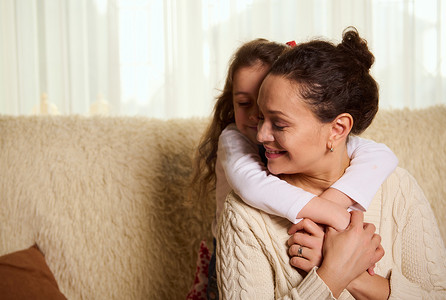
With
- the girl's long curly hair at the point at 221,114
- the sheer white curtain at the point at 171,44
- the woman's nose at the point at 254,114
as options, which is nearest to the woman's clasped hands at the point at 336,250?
the woman's nose at the point at 254,114

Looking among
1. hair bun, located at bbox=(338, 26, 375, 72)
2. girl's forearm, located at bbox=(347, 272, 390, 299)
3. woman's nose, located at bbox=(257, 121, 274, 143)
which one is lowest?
girl's forearm, located at bbox=(347, 272, 390, 299)

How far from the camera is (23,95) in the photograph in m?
3.23

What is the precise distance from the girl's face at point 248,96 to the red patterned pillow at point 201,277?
1.84 ft

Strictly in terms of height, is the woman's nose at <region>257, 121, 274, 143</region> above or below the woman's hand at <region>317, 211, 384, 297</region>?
above

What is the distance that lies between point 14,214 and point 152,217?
A: 54 centimetres

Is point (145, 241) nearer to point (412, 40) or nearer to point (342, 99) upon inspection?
point (342, 99)

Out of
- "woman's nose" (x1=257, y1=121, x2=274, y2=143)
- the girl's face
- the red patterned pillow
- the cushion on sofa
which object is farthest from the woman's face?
the cushion on sofa

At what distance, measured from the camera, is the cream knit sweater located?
1.19 metres

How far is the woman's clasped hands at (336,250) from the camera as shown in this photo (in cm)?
112

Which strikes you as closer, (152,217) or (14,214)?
(14,214)

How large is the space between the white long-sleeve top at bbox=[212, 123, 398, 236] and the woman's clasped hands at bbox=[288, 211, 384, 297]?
0.21ft

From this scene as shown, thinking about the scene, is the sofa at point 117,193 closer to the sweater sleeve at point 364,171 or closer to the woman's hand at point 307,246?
the sweater sleeve at point 364,171

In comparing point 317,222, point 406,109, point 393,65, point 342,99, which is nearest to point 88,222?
point 317,222

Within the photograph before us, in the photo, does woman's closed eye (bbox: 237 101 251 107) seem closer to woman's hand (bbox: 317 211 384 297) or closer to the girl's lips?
the girl's lips
